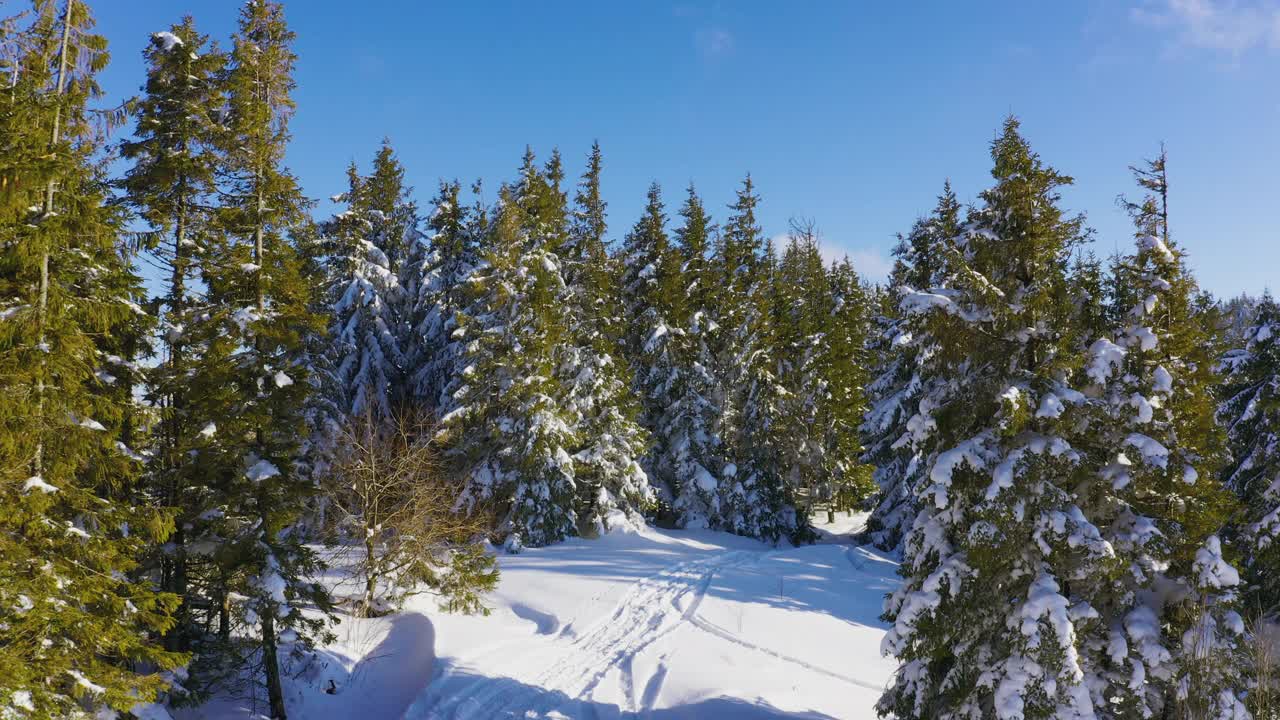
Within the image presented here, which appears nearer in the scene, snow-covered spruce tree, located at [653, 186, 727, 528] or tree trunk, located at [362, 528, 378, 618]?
tree trunk, located at [362, 528, 378, 618]

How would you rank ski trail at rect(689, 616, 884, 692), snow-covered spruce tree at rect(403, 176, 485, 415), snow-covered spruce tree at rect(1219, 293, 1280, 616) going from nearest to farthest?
→ 1. ski trail at rect(689, 616, 884, 692)
2. snow-covered spruce tree at rect(1219, 293, 1280, 616)
3. snow-covered spruce tree at rect(403, 176, 485, 415)

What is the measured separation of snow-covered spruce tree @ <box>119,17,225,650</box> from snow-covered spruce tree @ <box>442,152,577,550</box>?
10144mm

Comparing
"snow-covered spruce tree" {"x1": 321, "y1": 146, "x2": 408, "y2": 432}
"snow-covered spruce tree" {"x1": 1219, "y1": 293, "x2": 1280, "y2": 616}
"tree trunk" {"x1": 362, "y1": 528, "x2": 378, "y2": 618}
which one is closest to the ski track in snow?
"tree trunk" {"x1": 362, "y1": 528, "x2": 378, "y2": 618}

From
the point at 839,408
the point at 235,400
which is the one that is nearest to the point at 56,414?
the point at 235,400

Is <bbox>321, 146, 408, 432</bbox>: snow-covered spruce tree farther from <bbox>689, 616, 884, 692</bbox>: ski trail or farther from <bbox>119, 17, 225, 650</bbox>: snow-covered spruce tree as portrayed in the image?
<bbox>689, 616, 884, 692</bbox>: ski trail

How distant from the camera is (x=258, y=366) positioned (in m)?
12.4

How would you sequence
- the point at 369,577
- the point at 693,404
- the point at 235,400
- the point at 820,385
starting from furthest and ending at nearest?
the point at 820,385, the point at 693,404, the point at 369,577, the point at 235,400

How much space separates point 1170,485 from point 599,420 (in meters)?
18.5

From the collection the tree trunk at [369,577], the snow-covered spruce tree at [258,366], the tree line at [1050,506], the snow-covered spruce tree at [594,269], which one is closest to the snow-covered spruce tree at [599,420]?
the snow-covered spruce tree at [594,269]

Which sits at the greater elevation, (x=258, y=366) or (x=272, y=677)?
(x=258, y=366)

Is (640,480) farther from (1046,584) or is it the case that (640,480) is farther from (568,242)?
(1046,584)

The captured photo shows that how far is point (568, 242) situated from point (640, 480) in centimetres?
1136

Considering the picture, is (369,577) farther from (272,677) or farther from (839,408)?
(839,408)

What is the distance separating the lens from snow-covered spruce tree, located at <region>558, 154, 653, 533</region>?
25359 millimetres
